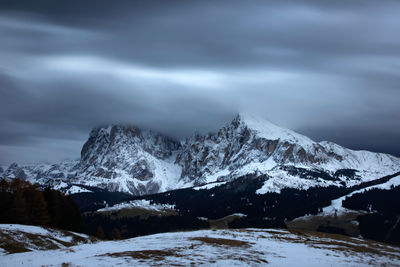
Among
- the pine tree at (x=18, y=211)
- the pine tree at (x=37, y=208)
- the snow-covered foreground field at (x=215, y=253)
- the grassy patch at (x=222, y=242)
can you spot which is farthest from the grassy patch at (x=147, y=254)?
the pine tree at (x=37, y=208)

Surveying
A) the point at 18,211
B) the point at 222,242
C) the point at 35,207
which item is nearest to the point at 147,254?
the point at 222,242

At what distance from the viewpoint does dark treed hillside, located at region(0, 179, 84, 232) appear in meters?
106

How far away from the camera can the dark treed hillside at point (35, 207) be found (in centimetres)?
10644

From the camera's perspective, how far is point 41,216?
110188 mm

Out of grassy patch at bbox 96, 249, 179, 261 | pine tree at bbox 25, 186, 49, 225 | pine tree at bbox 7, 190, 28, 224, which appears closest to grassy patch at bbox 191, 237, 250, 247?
grassy patch at bbox 96, 249, 179, 261

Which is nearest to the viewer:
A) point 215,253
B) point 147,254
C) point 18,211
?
point 147,254

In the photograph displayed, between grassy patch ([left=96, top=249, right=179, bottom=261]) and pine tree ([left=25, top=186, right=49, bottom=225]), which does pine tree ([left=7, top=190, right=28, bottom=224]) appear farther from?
grassy patch ([left=96, top=249, right=179, bottom=261])

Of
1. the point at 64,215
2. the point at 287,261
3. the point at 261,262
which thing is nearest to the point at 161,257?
the point at 261,262

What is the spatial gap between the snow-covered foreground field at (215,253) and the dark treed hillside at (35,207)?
3806 cm

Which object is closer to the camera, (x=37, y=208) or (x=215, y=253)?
(x=215, y=253)

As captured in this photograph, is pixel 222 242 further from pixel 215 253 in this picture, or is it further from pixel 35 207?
pixel 35 207

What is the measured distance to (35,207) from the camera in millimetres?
109562

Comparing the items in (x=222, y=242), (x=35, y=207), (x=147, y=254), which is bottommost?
(x=147, y=254)

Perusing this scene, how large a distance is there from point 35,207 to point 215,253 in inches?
2297
